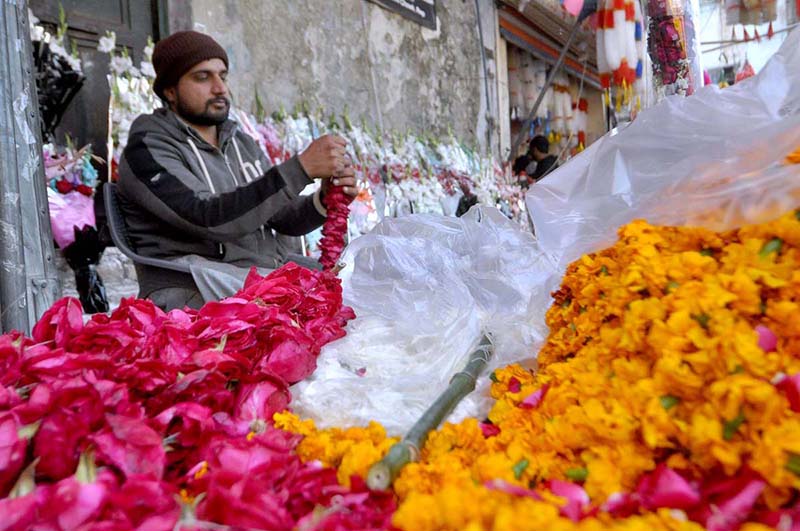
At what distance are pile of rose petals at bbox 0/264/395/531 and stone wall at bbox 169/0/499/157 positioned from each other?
3.04 meters

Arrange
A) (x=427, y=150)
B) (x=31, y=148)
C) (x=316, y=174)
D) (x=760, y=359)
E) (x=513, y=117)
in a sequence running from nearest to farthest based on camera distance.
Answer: (x=760, y=359) < (x=31, y=148) < (x=316, y=174) < (x=427, y=150) < (x=513, y=117)

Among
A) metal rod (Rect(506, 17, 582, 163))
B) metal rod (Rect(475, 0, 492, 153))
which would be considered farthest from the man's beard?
metal rod (Rect(475, 0, 492, 153))

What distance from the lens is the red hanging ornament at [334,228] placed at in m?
1.94

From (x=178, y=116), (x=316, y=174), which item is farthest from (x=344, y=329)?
(x=178, y=116)

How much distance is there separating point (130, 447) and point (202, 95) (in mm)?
2054

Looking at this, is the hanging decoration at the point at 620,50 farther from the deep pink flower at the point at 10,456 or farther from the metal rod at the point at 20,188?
the deep pink flower at the point at 10,456

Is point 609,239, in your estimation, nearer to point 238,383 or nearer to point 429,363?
point 429,363

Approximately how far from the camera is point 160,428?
0.89 m

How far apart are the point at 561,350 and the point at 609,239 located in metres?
0.26

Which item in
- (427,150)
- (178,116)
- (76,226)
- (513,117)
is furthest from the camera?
(513,117)

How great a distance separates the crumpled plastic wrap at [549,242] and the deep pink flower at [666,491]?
13.8 inches

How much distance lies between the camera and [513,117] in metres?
8.64

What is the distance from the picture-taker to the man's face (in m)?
2.61

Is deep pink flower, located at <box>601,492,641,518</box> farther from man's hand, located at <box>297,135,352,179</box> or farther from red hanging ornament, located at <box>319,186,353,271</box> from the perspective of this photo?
man's hand, located at <box>297,135,352,179</box>
